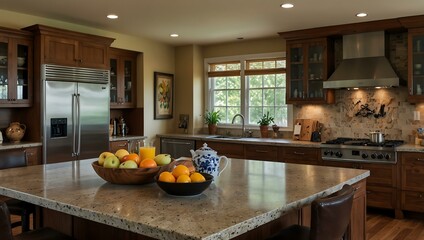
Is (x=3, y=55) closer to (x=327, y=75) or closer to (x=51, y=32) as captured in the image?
(x=51, y=32)

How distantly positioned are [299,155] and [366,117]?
3.71 feet

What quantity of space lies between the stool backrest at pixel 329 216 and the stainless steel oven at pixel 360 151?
3.16 metres

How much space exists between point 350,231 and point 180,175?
1.43 metres

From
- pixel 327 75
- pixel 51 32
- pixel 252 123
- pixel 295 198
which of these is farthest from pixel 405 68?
pixel 51 32

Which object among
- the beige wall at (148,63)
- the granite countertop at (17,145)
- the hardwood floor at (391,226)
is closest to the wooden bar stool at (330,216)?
the hardwood floor at (391,226)

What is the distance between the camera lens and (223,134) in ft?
23.2

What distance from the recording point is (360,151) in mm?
4973

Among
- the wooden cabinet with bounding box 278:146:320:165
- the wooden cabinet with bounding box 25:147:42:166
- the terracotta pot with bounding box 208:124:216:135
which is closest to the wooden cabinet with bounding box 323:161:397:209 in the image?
the wooden cabinet with bounding box 278:146:320:165

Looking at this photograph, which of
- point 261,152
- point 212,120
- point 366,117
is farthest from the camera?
point 212,120

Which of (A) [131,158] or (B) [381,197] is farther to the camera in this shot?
(B) [381,197]

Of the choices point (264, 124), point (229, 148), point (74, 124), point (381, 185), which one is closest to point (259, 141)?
point (229, 148)

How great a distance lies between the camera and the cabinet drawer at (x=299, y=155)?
211 inches

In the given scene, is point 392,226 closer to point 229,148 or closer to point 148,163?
point 229,148

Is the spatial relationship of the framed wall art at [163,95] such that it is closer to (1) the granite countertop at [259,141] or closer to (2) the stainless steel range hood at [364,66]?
(1) the granite countertop at [259,141]
